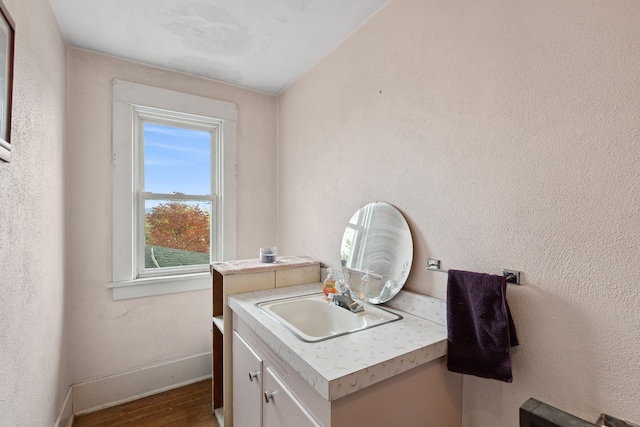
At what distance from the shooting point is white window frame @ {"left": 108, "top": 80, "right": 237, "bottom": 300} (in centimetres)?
208

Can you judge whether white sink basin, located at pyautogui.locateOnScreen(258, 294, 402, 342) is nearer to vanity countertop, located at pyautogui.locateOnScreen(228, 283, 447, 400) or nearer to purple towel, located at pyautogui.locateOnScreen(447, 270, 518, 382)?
vanity countertop, located at pyautogui.locateOnScreen(228, 283, 447, 400)

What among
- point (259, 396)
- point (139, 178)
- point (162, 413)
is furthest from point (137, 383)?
point (139, 178)

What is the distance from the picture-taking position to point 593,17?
883 millimetres

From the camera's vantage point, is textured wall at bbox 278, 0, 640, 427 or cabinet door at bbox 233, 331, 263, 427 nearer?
textured wall at bbox 278, 0, 640, 427

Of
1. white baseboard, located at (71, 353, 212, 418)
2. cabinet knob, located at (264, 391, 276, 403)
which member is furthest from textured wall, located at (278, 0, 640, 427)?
white baseboard, located at (71, 353, 212, 418)

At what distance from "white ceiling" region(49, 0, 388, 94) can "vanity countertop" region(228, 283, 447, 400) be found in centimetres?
155

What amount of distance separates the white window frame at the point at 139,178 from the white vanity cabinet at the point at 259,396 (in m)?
0.93

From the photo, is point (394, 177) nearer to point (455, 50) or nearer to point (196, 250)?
point (455, 50)

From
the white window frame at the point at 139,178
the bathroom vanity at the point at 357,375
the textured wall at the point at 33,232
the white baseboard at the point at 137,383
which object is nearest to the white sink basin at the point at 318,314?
the bathroom vanity at the point at 357,375

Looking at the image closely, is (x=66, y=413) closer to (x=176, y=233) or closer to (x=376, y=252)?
(x=176, y=233)

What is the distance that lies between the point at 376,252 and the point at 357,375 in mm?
761

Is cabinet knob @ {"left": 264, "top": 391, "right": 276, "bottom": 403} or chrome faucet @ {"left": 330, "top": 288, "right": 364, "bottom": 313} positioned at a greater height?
chrome faucet @ {"left": 330, "top": 288, "right": 364, "bottom": 313}

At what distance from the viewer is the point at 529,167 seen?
1014 millimetres

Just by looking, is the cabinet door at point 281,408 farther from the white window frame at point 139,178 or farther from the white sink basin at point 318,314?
the white window frame at point 139,178
